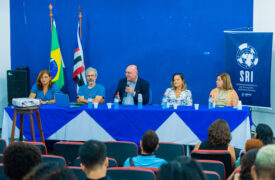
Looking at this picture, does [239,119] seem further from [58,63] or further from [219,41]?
[58,63]

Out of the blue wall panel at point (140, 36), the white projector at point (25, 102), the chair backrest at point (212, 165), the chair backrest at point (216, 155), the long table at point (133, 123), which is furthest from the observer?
the blue wall panel at point (140, 36)

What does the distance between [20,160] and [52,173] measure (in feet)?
2.85

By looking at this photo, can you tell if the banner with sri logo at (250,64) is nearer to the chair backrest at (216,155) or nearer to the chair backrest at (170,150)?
the chair backrest at (170,150)

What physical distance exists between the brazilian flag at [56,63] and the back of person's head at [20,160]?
5155 mm

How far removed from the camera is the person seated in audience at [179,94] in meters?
6.03

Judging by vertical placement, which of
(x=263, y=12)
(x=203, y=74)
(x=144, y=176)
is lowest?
(x=144, y=176)

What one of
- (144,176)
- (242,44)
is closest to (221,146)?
(144,176)

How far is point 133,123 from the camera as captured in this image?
5531mm

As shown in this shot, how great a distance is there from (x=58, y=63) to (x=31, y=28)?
103cm

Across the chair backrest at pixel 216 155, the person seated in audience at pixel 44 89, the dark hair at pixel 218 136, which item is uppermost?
the person seated in audience at pixel 44 89

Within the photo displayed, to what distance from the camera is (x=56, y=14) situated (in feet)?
25.2

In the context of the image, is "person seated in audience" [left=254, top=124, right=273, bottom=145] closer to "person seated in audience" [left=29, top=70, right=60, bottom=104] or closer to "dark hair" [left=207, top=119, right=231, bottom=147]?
"dark hair" [left=207, top=119, right=231, bottom=147]

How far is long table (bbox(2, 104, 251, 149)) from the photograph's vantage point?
5.34 metres

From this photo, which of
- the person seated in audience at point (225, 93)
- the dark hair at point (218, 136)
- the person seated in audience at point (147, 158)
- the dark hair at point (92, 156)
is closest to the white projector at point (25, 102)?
the person seated in audience at point (147, 158)
